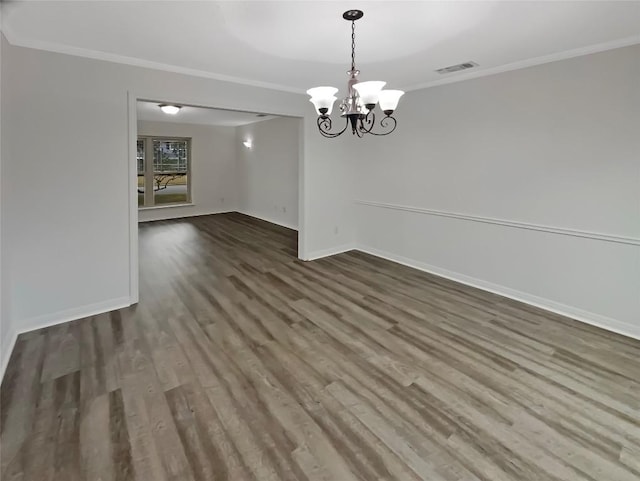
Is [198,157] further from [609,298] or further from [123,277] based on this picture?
[609,298]

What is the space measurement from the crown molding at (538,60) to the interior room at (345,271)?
27mm

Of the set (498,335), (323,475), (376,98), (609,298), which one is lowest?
(323,475)

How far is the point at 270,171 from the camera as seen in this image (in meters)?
8.41

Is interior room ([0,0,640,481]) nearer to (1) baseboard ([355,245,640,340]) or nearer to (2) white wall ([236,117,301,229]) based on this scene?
(1) baseboard ([355,245,640,340])

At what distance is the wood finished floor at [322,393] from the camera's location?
1.80 m

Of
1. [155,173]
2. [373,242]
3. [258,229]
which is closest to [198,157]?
[155,173]

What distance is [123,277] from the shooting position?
3662mm

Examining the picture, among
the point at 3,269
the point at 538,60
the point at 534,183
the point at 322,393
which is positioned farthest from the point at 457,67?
the point at 3,269

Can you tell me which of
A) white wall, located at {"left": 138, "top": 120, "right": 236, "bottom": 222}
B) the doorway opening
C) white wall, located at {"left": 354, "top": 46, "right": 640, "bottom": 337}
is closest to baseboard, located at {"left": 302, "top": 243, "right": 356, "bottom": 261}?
white wall, located at {"left": 354, "top": 46, "right": 640, "bottom": 337}

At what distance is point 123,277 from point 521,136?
4.55m

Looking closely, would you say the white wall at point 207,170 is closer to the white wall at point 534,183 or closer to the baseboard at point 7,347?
the white wall at point 534,183

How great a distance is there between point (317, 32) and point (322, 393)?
2.72m

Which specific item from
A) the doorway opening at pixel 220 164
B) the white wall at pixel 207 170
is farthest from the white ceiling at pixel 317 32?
the white wall at pixel 207 170

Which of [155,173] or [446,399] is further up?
[155,173]
